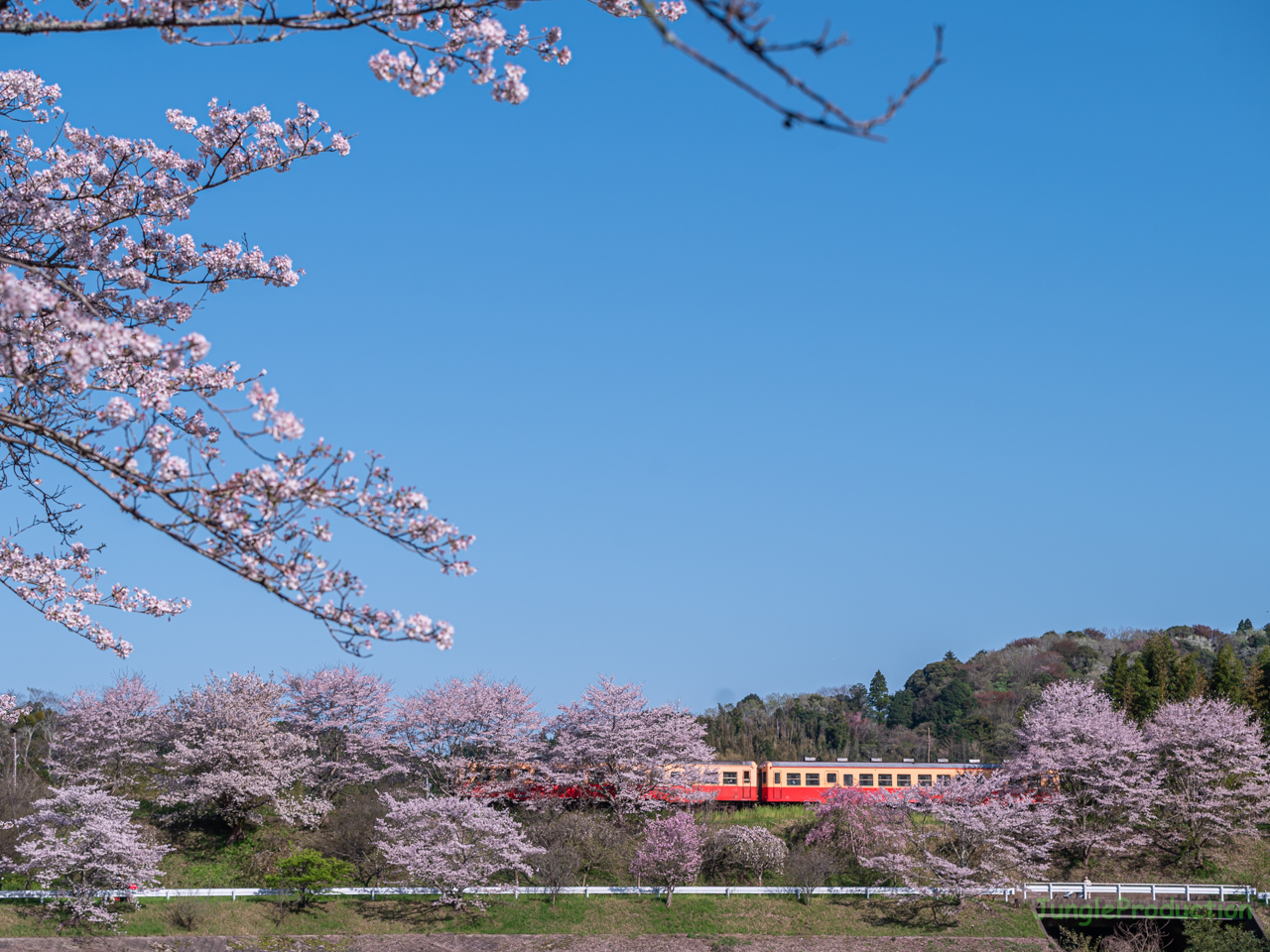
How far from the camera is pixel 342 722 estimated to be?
34.2 meters

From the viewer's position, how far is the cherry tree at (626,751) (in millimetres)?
32844

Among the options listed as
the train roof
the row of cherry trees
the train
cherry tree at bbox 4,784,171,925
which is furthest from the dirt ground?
the train roof

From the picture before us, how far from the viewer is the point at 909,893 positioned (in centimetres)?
2611

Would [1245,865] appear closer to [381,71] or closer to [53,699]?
[381,71]

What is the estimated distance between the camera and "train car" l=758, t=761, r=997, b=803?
33.8 meters

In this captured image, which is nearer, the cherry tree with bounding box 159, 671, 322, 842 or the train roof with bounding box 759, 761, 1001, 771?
the cherry tree with bounding box 159, 671, 322, 842

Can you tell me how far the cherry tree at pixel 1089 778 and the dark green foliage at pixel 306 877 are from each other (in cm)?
1918

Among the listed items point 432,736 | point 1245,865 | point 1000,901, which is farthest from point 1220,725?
point 432,736

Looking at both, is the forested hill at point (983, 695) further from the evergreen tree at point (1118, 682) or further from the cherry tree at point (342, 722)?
the cherry tree at point (342, 722)

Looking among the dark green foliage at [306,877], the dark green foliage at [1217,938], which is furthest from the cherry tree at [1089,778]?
the dark green foliage at [306,877]

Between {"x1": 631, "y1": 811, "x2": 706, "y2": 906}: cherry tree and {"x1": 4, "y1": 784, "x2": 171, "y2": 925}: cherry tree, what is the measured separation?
11.5 meters

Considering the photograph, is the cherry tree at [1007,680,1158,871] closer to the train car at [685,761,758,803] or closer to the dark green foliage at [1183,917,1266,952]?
the dark green foliage at [1183,917,1266,952]

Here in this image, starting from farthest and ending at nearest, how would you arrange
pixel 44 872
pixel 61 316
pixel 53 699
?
1. pixel 53 699
2. pixel 44 872
3. pixel 61 316

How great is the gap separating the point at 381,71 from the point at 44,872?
77.6ft
